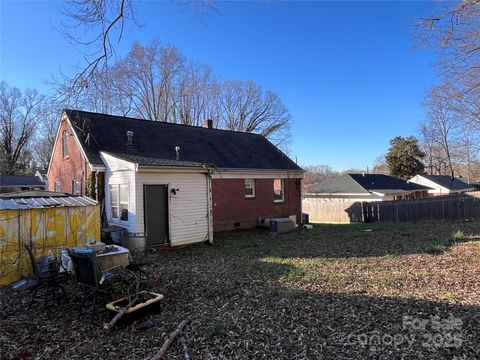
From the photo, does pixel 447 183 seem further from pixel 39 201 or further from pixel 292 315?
pixel 39 201

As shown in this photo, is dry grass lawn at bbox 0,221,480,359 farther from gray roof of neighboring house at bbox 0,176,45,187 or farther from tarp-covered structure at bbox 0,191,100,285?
Answer: gray roof of neighboring house at bbox 0,176,45,187

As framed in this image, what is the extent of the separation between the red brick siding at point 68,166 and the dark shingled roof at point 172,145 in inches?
42.2

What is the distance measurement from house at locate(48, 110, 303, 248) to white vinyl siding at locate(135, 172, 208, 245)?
34 mm

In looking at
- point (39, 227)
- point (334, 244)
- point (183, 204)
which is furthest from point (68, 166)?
point (334, 244)

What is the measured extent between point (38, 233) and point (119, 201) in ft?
13.0

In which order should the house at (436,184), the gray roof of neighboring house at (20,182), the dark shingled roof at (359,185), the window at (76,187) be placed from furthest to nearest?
1. the house at (436,184)
2. the gray roof of neighboring house at (20,182)
3. the dark shingled roof at (359,185)
4. the window at (76,187)

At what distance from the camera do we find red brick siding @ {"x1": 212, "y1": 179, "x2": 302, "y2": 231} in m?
15.7

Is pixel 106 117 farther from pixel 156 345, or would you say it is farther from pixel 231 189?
pixel 156 345

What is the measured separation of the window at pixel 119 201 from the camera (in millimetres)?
11625

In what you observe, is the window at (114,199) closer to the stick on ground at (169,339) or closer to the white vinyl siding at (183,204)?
the white vinyl siding at (183,204)

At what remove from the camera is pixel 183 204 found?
11969 millimetres

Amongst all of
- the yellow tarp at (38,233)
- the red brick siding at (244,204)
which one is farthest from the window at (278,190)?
the yellow tarp at (38,233)

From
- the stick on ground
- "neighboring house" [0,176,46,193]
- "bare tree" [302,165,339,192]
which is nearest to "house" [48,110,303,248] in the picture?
the stick on ground

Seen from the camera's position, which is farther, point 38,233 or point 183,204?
point 183,204
